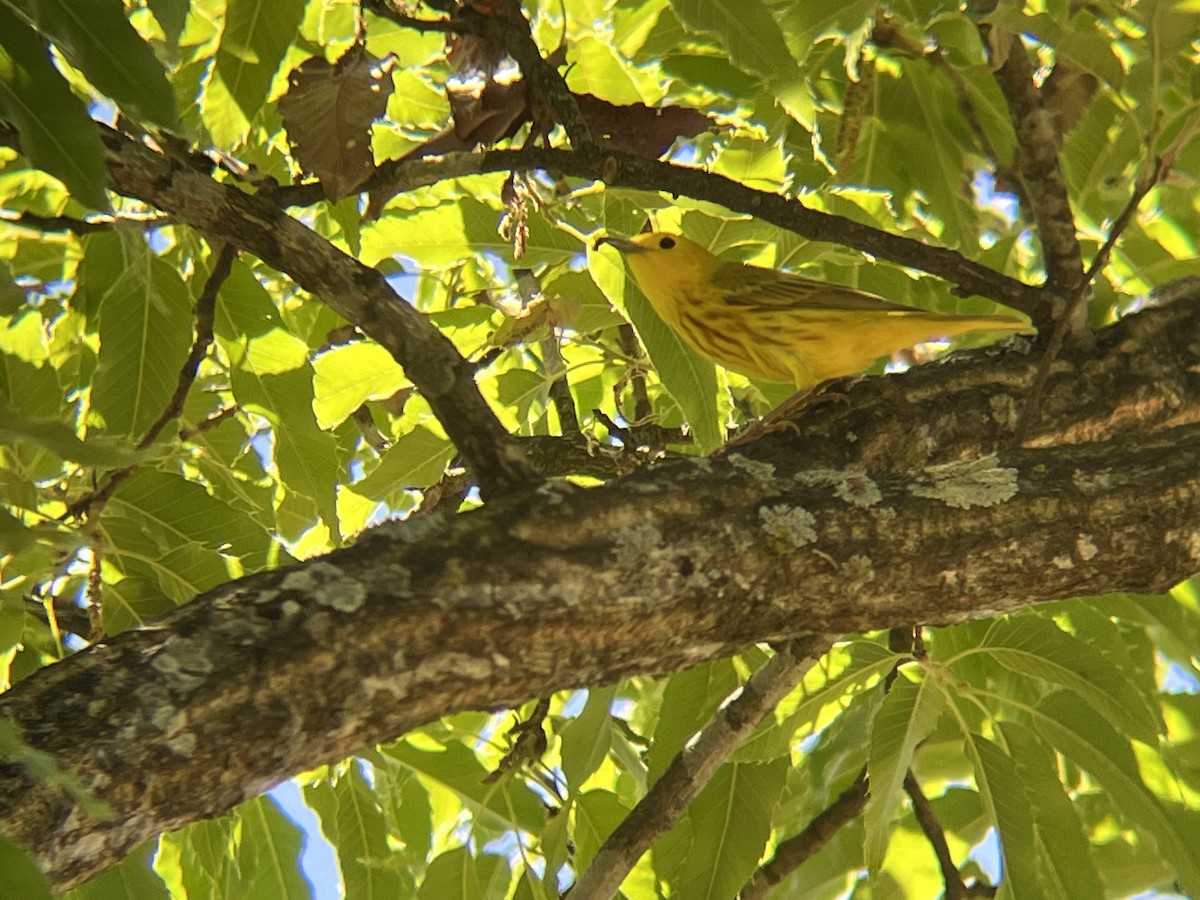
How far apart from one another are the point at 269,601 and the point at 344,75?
4.36 ft

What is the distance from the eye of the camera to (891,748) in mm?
2551

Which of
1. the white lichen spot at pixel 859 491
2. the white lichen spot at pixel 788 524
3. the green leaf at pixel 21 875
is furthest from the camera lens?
the white lichen spot at pixel 859 491

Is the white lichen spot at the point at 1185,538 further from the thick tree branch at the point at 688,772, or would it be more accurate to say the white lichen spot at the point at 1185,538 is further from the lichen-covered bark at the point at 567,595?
the thick tree branch at the point at 688,772

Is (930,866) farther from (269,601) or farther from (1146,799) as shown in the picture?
(269,601)

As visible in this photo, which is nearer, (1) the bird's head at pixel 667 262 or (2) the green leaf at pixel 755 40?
(2) the green leaf at pixel 755 40

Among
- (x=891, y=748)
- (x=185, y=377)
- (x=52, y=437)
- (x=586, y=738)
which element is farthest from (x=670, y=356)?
(x=52, y=437)

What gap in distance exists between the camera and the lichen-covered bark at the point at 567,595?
1.39 meters

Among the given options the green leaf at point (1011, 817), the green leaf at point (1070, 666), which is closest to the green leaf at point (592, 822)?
the green leaf at point (1011, 817)

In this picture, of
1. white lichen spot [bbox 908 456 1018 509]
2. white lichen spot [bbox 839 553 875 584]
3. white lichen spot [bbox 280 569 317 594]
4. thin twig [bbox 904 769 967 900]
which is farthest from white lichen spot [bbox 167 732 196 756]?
thin twig [bbox 904 769 967 900]

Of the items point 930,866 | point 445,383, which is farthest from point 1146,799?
point 445,383

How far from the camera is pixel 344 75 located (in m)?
2.48

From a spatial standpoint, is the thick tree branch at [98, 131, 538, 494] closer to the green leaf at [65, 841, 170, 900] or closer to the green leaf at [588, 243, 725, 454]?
the green leaf at [65, 841, 170, 900]

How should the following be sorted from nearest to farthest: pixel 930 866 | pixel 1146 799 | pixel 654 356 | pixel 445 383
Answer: pixel 445 383 < pixel 1146 799 < pixel 654 356 < pixel 930 866

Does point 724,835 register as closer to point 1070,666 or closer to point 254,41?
point 1070,666
